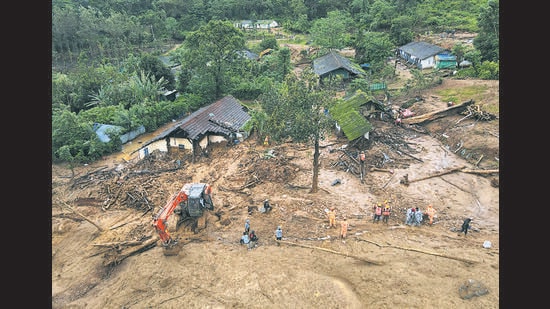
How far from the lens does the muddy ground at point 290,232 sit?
14.7 m

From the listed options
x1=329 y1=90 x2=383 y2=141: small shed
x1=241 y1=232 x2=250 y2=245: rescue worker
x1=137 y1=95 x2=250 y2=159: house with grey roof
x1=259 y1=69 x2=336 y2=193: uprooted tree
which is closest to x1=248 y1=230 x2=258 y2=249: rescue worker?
x1=241 y1=232 x2=250 y2=245: rescue worker

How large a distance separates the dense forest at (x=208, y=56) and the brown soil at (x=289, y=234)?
177 inches

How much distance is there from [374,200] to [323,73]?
98.4 ft

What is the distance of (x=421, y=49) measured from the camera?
171ft

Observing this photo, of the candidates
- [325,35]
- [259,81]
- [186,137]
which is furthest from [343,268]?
[325,35]

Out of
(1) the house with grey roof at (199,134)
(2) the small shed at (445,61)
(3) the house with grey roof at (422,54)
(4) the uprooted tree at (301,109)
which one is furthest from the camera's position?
(3) the house with grey roof at (422,54)

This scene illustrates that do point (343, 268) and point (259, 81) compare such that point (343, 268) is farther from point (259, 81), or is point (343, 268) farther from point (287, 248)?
point (259, 81)

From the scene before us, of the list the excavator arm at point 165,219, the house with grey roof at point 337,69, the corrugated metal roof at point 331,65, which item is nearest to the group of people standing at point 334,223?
the excavator arm at point 165,219

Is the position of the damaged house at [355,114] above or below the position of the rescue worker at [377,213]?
above

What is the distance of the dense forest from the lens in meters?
29.0

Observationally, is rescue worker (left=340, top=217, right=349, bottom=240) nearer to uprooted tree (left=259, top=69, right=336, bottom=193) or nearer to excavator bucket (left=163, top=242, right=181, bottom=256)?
uprooted tree (left=259, top=69, right=336, bottom=193)

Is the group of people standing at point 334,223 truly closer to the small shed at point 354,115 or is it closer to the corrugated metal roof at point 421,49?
the small shed at point 354,115

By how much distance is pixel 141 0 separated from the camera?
88.7 meters

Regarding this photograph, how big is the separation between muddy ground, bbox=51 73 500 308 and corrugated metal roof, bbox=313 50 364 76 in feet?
70.1
